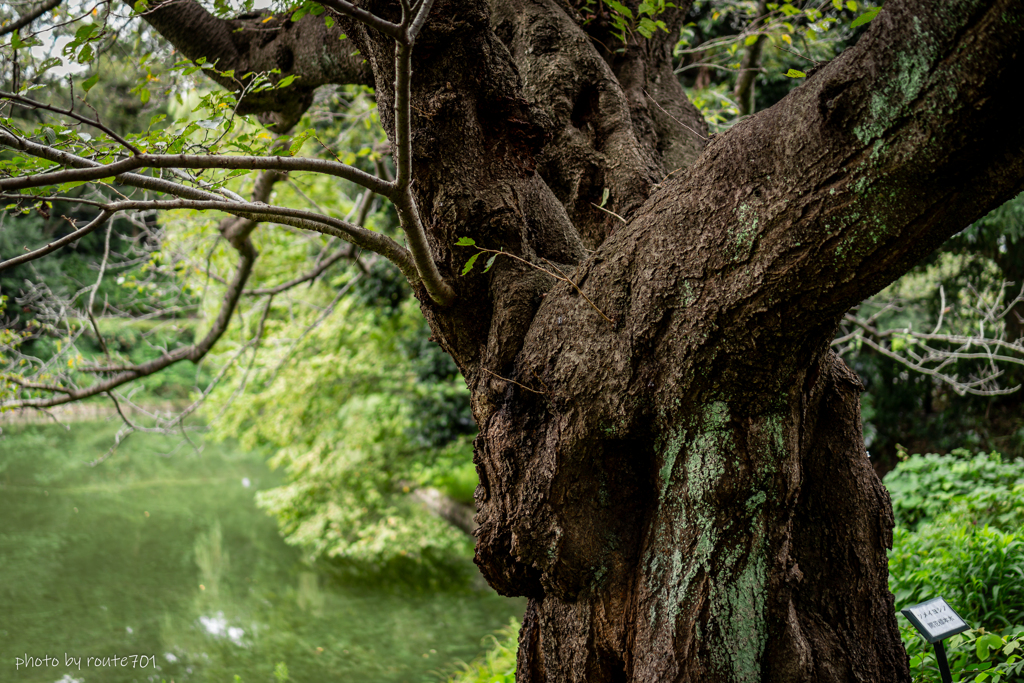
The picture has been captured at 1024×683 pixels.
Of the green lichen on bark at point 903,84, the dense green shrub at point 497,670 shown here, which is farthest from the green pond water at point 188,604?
the green lichen on bark at point 903,84

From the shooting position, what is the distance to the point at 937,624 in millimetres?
1872

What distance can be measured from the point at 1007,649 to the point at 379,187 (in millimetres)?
2498

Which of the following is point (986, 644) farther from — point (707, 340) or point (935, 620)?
point (707, 340)

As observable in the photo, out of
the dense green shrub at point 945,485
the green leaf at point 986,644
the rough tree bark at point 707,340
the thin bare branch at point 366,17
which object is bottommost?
the green leaf at point 986,644

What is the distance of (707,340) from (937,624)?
1.35 m

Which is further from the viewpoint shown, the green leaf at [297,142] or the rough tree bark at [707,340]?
the green leaf at [297,142]

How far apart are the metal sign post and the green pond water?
3.90 meters

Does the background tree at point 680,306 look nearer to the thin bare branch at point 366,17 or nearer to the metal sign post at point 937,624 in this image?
the thin bare branch at point 366,17

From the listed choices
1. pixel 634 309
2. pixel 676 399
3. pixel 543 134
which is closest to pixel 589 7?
pixel 543 134

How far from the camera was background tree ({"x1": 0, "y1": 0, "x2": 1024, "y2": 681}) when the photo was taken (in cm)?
117

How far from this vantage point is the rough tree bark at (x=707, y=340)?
1175 millimetres

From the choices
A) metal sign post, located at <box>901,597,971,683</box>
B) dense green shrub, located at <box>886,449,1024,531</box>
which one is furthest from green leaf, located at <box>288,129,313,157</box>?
dense green shrub, located at <box>886,449,1024,531</box>

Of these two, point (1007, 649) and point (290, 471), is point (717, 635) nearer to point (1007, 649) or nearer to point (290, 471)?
point (1007, 649)

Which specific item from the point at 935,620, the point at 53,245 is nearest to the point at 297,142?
the point at 53,245
